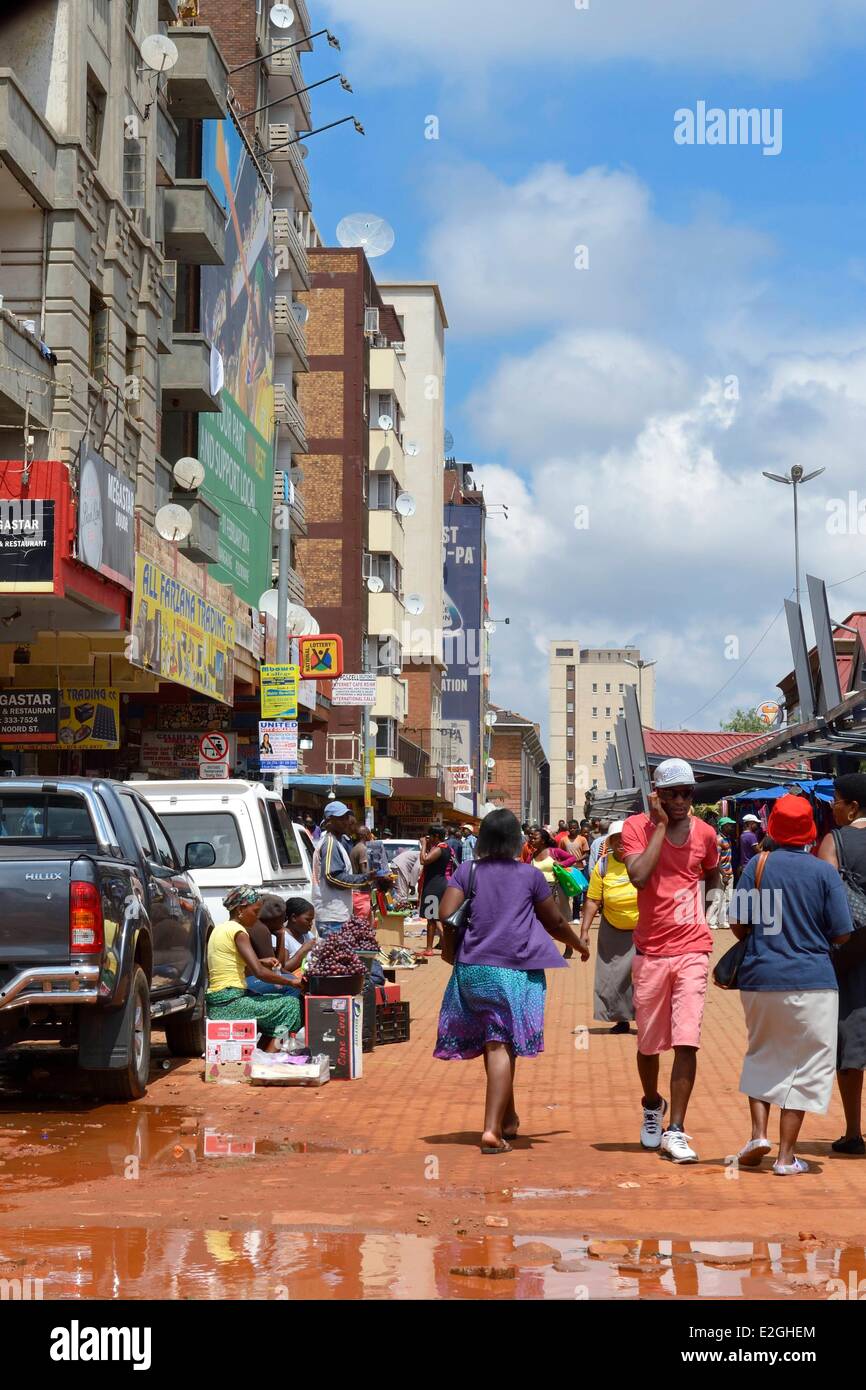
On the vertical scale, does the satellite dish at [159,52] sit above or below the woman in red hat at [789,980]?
above

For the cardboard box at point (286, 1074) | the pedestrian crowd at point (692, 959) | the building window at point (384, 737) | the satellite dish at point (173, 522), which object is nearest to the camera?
the pedestrian crowd at point (692, 959)

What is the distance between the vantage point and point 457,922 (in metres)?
9.96

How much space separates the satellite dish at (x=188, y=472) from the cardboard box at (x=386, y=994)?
59.2ft

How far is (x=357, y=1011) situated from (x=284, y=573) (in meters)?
20.7

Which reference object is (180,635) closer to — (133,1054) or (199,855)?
(199,855)

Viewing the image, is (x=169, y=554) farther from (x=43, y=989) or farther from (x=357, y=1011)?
(x=43, y=989)

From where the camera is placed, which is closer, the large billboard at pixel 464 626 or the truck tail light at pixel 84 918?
the truck tail light at pixel 84 918

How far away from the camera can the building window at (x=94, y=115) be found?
28188 mm

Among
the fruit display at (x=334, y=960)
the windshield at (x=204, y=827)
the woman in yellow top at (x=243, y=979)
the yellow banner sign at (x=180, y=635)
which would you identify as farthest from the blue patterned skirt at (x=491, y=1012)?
the yellow banner sign at (x=180, y=635)

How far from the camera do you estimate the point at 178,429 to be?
35.3 m

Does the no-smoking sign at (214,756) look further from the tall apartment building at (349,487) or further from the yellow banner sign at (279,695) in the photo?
the tall apartment building at (349,487)

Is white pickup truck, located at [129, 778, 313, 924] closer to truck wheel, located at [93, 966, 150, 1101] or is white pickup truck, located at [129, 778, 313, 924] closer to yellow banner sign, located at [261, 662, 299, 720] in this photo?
truck wheel, located at [93, 966, 150, 1101]

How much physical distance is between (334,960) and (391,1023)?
2.29 meters

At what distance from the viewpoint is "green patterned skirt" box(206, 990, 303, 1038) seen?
1327 centimetres
